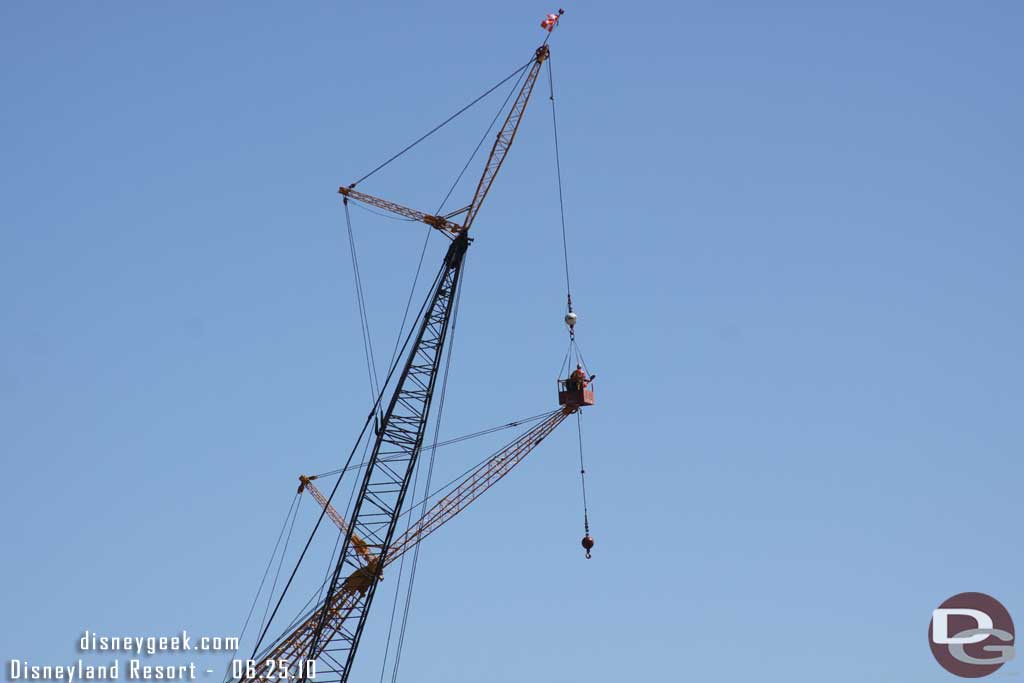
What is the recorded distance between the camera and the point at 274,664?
133 metres

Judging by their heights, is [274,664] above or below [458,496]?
below

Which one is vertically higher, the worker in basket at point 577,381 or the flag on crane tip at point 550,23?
the flag on crane tip at point 550,23

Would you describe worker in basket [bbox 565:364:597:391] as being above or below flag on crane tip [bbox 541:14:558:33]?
below

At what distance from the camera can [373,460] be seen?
414 feet

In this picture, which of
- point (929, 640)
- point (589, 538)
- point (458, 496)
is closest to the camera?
point (929, 640)

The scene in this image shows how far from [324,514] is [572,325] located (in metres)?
29.0

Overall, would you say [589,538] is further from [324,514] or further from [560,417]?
[324,514]

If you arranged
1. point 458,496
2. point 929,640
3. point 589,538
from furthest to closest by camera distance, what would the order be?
point 458,496 < point 589,538 < point 929,640

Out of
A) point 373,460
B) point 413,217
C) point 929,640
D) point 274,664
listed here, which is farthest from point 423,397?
point 929,640

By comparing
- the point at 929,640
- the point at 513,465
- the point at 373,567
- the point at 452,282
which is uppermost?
the point at 452,282

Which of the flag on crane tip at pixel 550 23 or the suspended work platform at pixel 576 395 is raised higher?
the flag on crane tip at pixel 550 23

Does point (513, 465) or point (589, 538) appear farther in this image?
point (513, 465)

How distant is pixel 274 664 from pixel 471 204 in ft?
134

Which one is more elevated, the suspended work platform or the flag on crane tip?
the flag on crane tip
